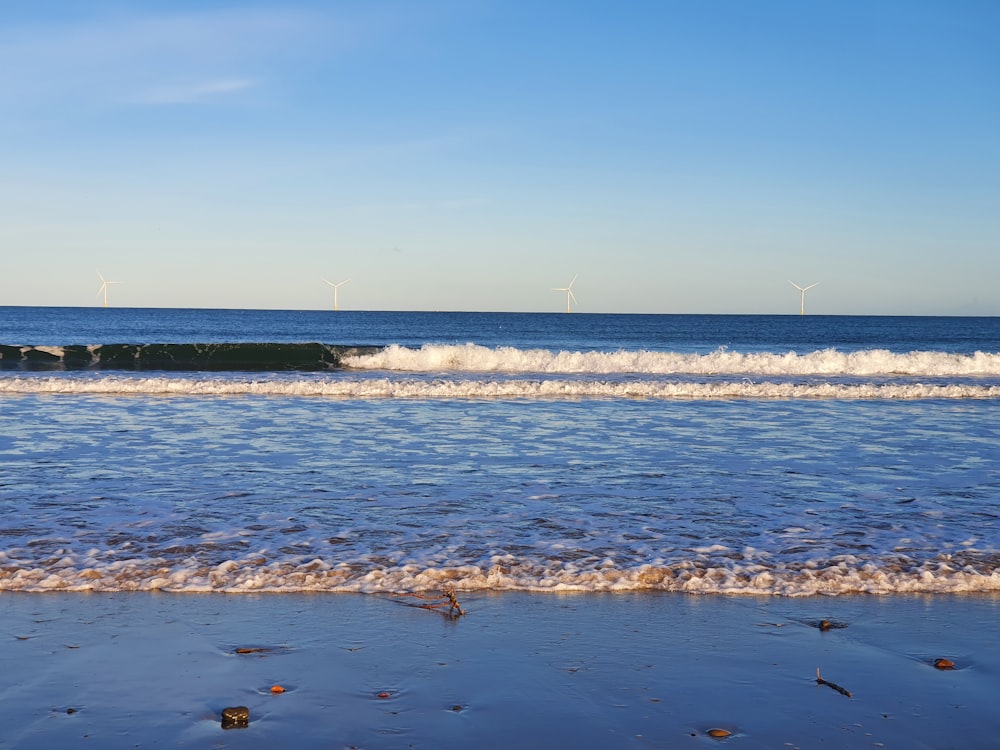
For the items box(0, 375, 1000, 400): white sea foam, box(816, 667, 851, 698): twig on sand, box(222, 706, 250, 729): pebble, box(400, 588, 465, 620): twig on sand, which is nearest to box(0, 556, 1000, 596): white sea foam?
box(400, 588, 465, 620): twig on sand

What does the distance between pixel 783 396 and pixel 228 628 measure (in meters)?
18.0

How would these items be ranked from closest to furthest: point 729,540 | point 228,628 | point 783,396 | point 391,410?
point 228,628 < point 729,540 < point 391,410 < point 783,396

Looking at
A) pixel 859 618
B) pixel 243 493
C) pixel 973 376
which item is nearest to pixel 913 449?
pixel 859 618

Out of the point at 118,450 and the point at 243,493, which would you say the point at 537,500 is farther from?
the point at 118,450

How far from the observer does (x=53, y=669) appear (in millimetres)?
4250

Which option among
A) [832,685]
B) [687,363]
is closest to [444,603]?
[832,685]

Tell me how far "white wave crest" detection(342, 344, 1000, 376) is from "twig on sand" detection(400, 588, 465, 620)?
2290 centimetres

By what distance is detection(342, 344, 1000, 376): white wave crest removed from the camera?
97.7ft

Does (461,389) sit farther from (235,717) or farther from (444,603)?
(235,717)

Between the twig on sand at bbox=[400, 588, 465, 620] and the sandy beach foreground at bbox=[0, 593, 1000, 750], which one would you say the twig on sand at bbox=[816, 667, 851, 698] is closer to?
the sandy beach foreground at bbox=[0, 593, 1000, 750]

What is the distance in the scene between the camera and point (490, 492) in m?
8.70

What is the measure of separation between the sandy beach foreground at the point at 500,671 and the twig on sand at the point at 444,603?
0.29 ft

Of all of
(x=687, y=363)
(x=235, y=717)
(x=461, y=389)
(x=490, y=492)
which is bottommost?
(x=235, y=717)

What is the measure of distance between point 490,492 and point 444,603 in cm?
332
